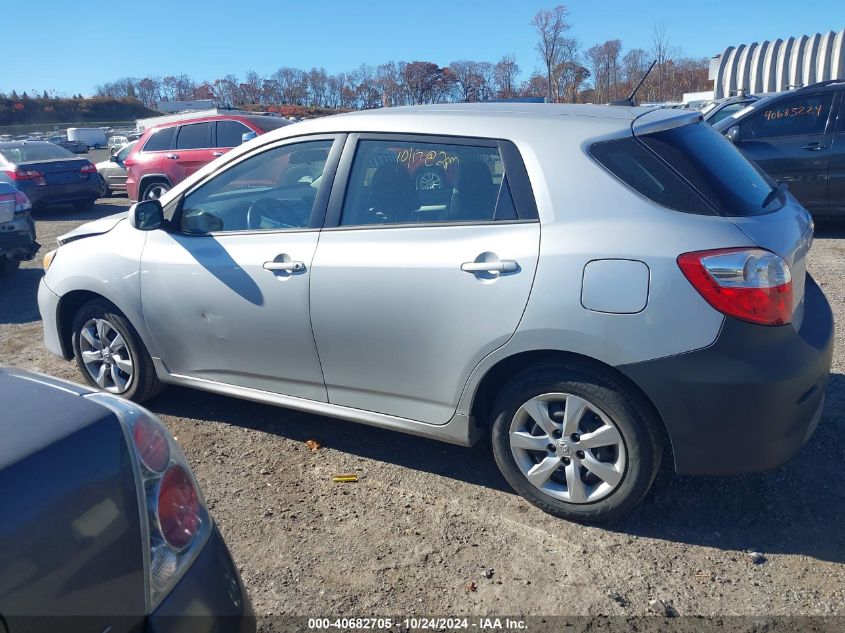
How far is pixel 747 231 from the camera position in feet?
9.51

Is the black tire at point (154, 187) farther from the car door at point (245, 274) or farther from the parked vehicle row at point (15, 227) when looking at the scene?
the car door at point (245, 274)

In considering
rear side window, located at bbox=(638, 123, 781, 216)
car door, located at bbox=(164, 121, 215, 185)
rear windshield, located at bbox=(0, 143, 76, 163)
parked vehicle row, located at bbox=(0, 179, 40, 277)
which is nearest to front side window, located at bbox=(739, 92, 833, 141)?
rear side window, located at bbox=(638, 123, 781, 216)

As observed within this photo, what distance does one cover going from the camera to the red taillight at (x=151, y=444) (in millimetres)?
1881

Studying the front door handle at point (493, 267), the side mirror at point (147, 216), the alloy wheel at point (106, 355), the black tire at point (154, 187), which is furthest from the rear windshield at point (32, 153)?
the front door handle at point (493, 267)

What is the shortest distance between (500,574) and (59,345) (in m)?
3.28

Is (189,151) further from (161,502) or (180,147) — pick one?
(161,502)

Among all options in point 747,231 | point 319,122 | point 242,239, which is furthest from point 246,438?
point 747,231

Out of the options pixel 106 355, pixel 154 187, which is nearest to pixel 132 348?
pixel 106 355

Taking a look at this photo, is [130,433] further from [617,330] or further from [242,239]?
[242,239]

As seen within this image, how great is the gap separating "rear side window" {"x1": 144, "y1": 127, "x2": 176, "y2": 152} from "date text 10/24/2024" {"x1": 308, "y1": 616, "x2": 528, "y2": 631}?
11955 millimetres

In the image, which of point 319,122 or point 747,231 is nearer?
point 747,231

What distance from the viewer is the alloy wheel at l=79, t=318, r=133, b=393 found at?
14.6 feet

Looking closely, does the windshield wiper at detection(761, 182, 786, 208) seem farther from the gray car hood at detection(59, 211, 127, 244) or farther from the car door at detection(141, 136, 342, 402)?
the gray car hood at detection(59, 211, 127, 244)

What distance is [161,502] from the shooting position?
186 cm
